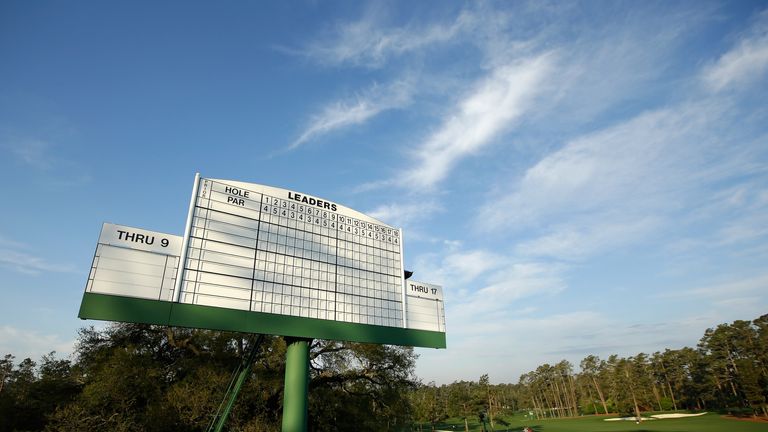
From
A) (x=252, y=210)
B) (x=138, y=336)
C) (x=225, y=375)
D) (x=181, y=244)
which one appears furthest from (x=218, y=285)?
(x=138, y=336)

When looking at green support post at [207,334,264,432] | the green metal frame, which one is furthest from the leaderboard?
green support post at [207,334,264,432]

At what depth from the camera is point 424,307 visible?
1853cm

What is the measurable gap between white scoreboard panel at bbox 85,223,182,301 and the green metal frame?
290 mm

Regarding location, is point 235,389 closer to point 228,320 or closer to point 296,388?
point 296,388

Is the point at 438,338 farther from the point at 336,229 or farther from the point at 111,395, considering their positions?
the point at 111,395

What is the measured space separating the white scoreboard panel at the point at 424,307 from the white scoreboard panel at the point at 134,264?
380 inches

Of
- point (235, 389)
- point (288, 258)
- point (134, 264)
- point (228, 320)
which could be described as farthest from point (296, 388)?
point (134, 264)

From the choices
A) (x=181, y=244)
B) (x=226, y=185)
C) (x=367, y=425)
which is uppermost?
(x=226, y=185)

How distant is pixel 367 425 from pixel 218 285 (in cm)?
1465

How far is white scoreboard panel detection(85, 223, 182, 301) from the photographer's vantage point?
39.9 feet

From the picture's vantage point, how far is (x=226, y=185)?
15.0 m

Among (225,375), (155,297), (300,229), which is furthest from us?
(225,375)

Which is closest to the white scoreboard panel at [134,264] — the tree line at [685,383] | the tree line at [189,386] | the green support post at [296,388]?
the green support post at [296,388]

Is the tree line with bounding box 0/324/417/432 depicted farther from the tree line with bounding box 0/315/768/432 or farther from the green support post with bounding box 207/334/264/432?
the green support post with bounding box 207/334/264/432
